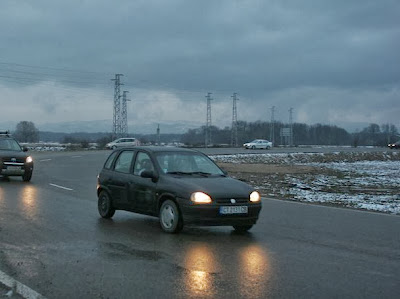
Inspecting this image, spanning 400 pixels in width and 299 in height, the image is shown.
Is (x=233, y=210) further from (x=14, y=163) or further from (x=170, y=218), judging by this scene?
(x=14, y=163)

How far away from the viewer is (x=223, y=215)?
27.5 ft

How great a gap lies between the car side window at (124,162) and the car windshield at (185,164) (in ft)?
2.87

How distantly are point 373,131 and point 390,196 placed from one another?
15799cm

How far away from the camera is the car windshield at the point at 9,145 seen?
20.2m

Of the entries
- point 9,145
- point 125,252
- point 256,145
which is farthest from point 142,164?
point 256,145

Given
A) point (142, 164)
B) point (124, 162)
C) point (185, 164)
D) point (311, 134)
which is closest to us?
point (185, 164)

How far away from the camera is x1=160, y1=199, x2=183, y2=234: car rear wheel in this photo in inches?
339

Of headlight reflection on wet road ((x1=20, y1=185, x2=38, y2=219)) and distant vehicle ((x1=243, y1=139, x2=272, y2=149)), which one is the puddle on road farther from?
distant vehicle ((x1=243, y1=139, x2=272, y2=149))

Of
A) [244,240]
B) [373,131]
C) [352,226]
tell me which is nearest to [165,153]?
[244,240]

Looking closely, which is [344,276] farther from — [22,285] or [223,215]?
[22,285]

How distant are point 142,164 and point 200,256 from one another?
3.10m

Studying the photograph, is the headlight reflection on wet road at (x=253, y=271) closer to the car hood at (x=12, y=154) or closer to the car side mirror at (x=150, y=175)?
the car side mirror at (x=150, y=175)

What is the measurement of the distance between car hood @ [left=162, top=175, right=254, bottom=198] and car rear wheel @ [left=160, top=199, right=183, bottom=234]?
31 cm

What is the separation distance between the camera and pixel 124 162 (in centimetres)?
1030
